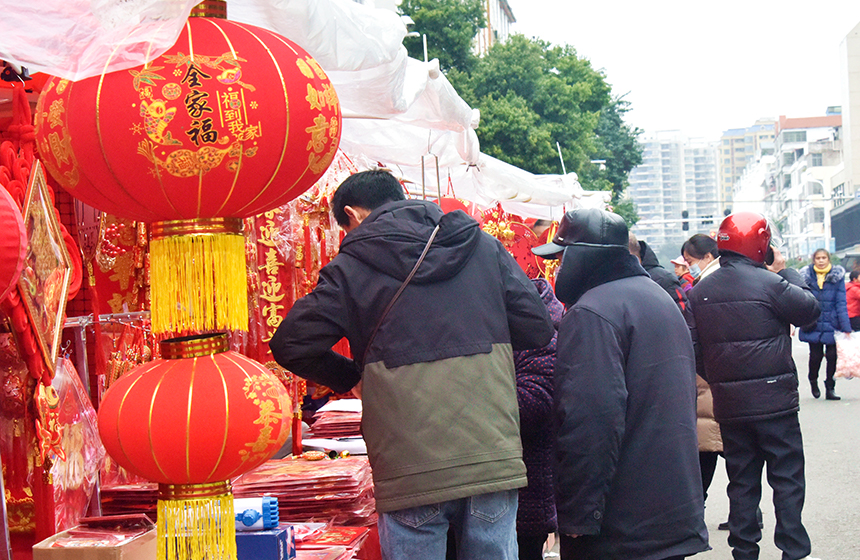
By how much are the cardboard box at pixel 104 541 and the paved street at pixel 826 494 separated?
4222mm

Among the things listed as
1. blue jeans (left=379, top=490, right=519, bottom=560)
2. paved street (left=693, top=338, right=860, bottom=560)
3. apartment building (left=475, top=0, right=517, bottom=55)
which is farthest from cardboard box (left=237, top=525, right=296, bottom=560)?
apartment building (left=475, top=0, right=517, bottom=55)

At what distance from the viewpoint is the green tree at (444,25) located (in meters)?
22.3

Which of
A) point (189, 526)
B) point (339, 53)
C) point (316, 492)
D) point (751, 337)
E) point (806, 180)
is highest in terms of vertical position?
point (806, 180)

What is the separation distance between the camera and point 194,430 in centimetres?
224

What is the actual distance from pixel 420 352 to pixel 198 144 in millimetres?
930

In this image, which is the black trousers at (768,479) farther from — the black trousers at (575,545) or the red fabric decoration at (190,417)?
the red fabric decoration at (190,417)

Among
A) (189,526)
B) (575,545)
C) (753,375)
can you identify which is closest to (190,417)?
(189,526)

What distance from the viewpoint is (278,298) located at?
13.7 feet

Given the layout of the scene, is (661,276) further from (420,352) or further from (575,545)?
(420,352)

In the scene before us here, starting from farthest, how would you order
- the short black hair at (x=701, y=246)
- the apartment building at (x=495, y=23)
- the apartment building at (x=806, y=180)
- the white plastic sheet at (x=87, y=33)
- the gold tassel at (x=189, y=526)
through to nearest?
the apartment building at (x=806, y=180), the apartment building at (x=495, y=23), the short black hair at (x=701, y=246), the gold tassel at (x=189, y=526), the white plastic sheet at (x=87, y=33)

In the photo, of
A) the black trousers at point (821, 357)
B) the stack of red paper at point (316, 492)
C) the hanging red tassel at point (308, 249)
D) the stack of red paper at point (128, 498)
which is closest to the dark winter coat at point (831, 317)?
the black trousers at point (821, 357)

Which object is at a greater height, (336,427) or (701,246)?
(701,246)

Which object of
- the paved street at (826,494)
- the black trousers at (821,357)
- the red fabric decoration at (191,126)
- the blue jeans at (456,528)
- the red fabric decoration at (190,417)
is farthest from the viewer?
the black trousers at (821,357)

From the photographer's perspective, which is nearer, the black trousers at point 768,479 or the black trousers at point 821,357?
the black trousers at point 768,479
